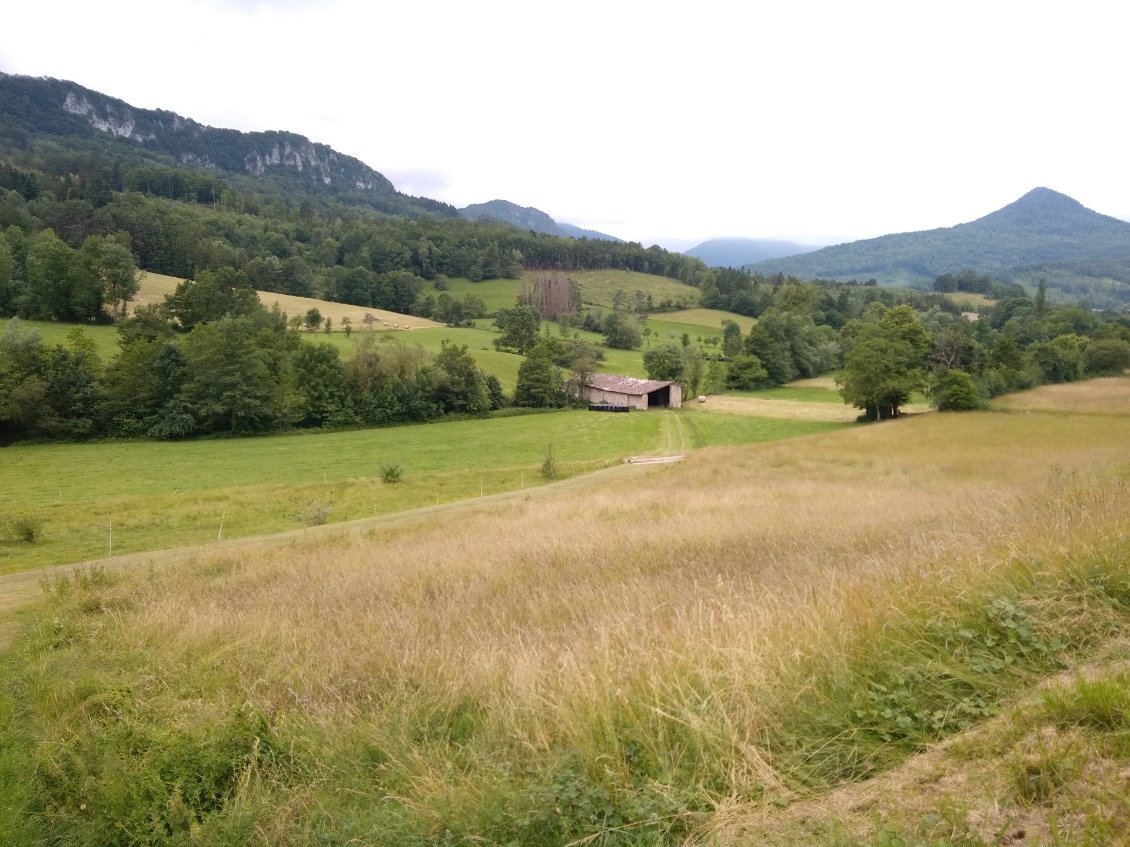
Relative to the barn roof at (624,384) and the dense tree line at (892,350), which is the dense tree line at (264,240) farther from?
the barn roof at (624,384)

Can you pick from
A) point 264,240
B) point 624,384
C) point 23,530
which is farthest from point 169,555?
point 264,240

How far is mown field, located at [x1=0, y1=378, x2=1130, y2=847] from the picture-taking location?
327cm

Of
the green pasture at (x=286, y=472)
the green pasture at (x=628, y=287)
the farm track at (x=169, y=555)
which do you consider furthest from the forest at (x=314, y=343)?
the farm track at (x=169, y=555)

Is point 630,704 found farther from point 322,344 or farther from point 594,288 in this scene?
point 594,288

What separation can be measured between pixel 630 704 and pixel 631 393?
3078 inches

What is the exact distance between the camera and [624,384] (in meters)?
83.9

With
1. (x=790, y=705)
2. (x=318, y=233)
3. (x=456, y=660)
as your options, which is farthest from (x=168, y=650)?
(x=318, y=233)

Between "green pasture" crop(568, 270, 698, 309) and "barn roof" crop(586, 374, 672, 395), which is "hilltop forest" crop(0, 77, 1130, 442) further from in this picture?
"green pasture" crop(568, 270, 698, 309)

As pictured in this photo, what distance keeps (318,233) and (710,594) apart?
18253 cm

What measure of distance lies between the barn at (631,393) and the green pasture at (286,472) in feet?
25.1

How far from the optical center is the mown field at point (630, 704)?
3273 millimetres

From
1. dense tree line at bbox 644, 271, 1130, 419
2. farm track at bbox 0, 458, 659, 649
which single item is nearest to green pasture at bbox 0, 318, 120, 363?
farm track at bbox 0, 458, 659, 649

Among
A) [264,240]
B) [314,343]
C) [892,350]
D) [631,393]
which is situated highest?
[264,240]

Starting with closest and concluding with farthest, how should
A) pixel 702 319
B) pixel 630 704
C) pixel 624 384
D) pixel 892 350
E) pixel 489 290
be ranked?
pixel 630 704 → pixel 892 350 → pixel 624 384 → pixel 702 319 → pixel 489 290
